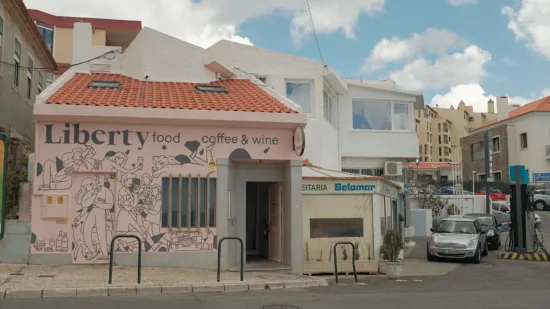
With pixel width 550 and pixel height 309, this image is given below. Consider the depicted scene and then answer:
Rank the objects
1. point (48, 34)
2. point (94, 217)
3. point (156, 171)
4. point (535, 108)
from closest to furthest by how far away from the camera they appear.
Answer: point (94, 217), point (156, 171), point (48, 34), point (535, 108)

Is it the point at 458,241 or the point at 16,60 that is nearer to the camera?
the point at 16,60

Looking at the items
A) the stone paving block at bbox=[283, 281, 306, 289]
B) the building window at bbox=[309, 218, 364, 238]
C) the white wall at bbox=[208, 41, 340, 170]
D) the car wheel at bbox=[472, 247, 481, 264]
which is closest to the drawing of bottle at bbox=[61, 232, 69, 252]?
the stone paving block at bbox=[283, 281, 306, 289]

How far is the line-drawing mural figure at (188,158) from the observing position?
556 inches

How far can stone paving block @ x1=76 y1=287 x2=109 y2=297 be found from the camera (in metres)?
10.4

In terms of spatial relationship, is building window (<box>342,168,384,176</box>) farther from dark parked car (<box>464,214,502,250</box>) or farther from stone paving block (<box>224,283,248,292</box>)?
stone paving block (<box>224,283,248,292</box>)

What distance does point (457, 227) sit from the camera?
2125cm

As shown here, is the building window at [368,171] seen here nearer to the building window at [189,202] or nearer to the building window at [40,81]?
the building window at [189,202]

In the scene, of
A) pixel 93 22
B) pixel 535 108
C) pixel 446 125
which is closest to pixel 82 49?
pixel 93 22

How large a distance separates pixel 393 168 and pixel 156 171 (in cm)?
1389

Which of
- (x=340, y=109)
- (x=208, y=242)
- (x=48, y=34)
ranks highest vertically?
(x=48, y=34)

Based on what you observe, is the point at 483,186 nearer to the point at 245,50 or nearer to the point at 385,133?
the point at 385,133

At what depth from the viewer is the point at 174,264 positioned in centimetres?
1389

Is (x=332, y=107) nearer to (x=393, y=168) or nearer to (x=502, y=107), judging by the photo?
(x=393, y=168)

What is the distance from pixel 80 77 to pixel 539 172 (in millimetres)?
42456
